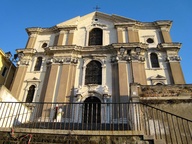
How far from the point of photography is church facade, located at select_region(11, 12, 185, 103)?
17.0m

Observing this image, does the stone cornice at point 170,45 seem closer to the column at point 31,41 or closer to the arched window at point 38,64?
the arched window at point 38,64

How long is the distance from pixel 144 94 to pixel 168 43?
37.9ft

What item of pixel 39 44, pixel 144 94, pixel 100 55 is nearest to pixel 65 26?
pixel 39 44

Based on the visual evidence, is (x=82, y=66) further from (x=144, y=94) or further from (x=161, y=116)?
(x=161, y=116)

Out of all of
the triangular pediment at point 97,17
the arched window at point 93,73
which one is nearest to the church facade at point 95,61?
the arched window at point 93,73

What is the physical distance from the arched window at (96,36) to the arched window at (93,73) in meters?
3.04

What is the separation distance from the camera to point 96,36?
856 inches

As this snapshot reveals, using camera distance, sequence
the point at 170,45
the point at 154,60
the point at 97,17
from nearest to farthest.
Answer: the point at 154,60
the point at 170,45
the point at 97,17

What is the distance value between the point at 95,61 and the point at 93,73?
1.46 m

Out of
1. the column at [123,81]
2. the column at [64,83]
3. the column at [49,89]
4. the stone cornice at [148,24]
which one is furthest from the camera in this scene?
the stone cornice at [148,24]

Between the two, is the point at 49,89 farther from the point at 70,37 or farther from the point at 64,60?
the point at 70,37

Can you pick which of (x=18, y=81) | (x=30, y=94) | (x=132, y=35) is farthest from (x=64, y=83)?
(x=132, y=35)

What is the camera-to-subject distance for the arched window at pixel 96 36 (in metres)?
21.2

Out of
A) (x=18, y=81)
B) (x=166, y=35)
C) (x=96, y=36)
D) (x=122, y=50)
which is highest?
(x=96, y=36)
